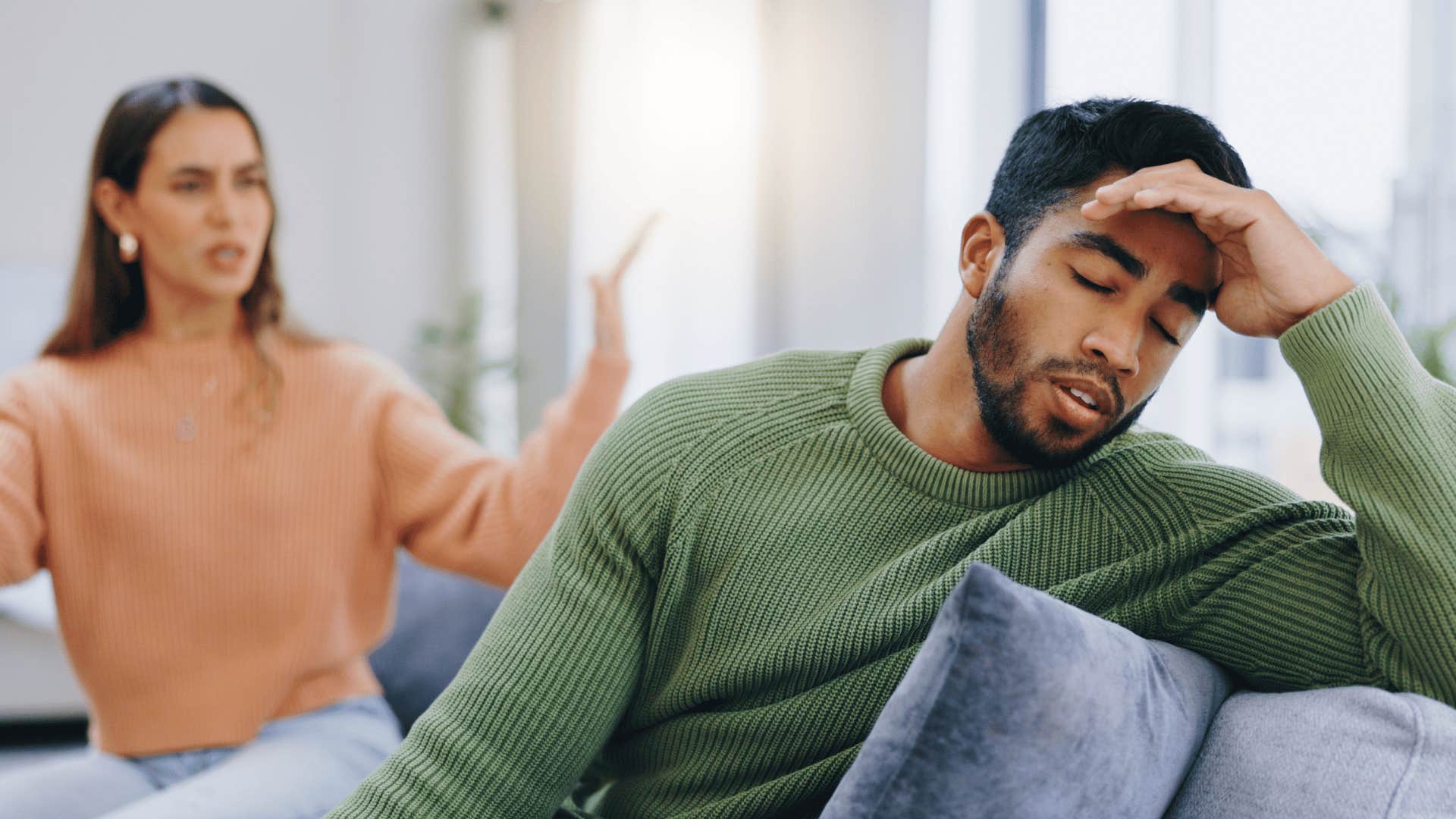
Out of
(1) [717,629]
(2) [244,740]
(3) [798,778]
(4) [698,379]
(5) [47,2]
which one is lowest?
(2) [244,740]

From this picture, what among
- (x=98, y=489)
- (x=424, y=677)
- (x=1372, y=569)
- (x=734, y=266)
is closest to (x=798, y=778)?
(x=1372, y=569)

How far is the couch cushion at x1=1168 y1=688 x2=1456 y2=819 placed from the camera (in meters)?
0.91

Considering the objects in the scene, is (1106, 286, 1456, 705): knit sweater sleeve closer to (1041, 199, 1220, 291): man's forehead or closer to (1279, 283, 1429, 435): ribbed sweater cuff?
(1279, 283, 1429, 435): ribbed sweater cuff

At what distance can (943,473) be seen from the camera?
120 cm

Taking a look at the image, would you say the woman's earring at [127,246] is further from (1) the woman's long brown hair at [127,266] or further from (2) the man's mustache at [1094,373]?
(2) the man's mustache at [1094,373]

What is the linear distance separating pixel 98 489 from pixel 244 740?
420 mm

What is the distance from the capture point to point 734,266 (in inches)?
152

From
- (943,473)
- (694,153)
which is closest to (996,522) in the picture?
(943,473)

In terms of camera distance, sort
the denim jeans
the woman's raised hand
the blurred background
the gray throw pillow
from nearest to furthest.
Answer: the gray throw pillow, the denim jeans, the woman's raised hand, the blurred background

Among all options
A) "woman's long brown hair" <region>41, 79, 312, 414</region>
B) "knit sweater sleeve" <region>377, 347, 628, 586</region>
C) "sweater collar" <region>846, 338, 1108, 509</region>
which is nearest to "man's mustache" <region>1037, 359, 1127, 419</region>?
"sweater collar" <region>846, 338, 1108, 509</region>

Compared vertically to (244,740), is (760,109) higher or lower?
higher

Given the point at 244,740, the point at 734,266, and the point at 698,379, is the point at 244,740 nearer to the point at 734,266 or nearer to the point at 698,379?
the point at 698,379

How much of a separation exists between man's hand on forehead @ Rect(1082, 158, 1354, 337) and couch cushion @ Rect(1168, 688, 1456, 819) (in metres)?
0.33

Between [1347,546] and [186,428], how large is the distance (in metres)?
1.57
